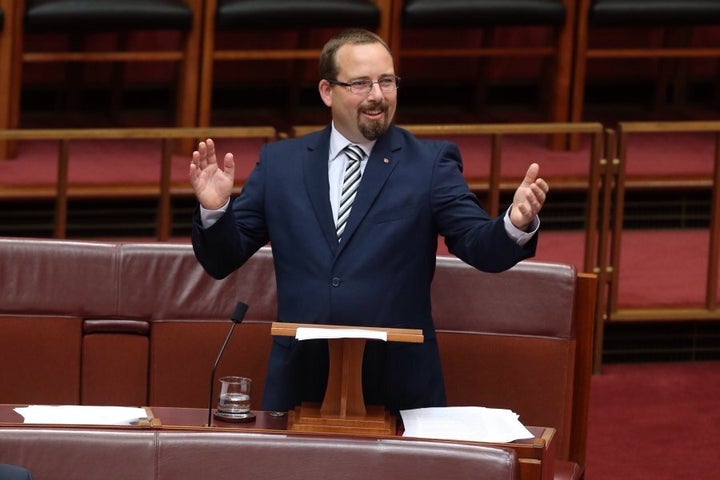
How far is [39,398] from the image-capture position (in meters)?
2.74

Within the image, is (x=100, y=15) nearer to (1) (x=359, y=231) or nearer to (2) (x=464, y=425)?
(1) (x=359, y=231)

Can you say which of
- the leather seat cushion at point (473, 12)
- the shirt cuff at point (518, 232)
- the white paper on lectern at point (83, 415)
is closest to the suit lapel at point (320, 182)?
the shirt cuff at point (518, 232)

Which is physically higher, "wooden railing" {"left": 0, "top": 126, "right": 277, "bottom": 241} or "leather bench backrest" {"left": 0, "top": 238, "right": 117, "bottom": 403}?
"wooden railing" {"left": 0, "top": 126, "right": 277, "bottom": 241}

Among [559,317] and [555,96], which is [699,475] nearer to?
[559,317]

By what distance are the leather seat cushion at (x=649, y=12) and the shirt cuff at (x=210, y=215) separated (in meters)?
2.39

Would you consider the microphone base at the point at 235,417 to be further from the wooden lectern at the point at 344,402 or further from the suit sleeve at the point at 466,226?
the suit sleeve at the point at 466,226

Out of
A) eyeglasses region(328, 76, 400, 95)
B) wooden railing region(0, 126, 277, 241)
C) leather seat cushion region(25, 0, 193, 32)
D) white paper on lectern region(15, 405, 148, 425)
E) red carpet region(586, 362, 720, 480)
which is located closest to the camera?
white paper on lectern region(15, 405, 148, 425)

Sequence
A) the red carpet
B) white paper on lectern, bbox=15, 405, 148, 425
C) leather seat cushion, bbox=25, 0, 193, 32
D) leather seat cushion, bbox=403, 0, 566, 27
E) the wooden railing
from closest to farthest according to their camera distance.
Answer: white paper on lectern, bbox=15, 405, 148, 425
the red carpet
the wooden railing
leather seat cushion, bbox=25, 0, 193, 32
leather seat cushion, bbox=403, 0, 566, 27

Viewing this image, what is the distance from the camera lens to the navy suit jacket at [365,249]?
2.29 m

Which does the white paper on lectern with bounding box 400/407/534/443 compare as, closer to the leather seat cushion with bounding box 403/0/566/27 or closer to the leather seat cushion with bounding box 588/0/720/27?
the leather seat cushion with bounding box 403/0/566/27

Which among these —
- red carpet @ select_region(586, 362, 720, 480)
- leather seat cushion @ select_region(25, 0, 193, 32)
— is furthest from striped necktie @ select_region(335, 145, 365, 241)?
→ leather seat cushion @ select_region(25, 0, 193, 32)

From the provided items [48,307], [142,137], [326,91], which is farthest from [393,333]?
[142,137]

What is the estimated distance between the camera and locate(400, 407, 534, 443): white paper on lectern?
1.98 m

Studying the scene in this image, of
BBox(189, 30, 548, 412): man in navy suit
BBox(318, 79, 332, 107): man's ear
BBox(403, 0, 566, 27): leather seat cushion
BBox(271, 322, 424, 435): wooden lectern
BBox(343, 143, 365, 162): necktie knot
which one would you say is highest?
BBox(403, 0, 566, 27): leather seat cushion
